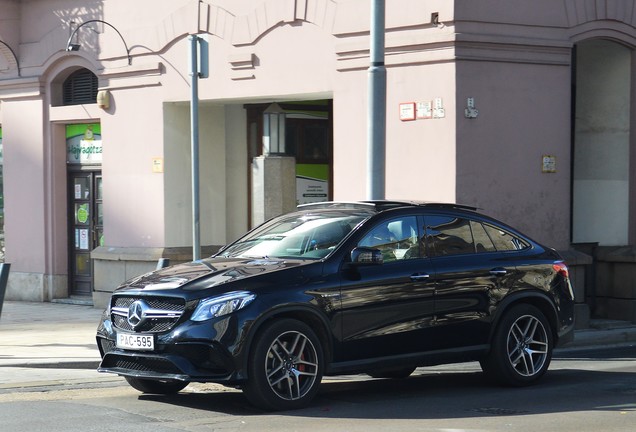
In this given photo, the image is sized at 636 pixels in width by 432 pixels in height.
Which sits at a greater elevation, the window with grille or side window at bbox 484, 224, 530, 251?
the window with grille

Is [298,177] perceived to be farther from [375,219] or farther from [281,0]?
[375,219]

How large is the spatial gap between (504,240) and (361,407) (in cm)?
244

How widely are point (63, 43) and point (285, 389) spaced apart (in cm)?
1201

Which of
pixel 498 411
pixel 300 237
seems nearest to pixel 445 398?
pixel 498 411

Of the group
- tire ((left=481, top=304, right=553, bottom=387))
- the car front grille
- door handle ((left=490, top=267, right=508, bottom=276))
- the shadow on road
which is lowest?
the shadow on road

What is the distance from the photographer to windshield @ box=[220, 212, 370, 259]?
10.2 meters

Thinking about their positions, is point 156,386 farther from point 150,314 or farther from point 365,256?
point 365,256

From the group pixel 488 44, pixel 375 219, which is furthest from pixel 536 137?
pixel 375 219

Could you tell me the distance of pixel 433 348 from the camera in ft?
34.1

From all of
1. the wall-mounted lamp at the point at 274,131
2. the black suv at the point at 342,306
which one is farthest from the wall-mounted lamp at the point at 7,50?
the black suv at the point at 342,306

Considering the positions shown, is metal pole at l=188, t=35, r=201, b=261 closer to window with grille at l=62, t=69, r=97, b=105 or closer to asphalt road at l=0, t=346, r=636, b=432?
asphalt road at l=0, t=346, r=636, b=432

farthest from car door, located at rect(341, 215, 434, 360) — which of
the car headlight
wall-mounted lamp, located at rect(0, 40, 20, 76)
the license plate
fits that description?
wall-mounted lamp, located at rect(0, 40, 20, 76)

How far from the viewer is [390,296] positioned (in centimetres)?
1009

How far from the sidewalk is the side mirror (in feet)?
10.9
